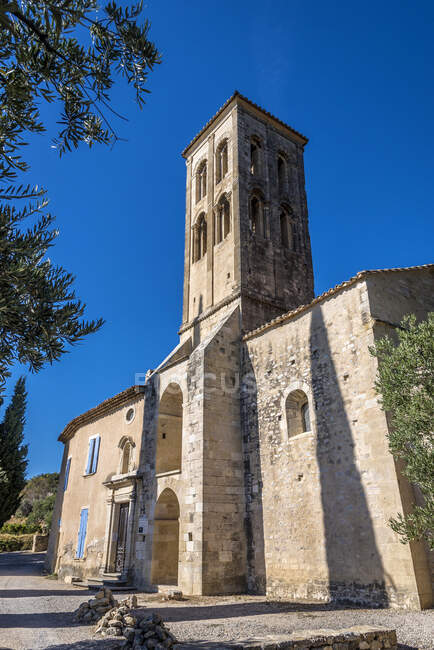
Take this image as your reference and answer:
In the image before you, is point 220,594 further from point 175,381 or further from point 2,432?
point 2,432

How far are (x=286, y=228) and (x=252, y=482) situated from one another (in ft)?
37.1

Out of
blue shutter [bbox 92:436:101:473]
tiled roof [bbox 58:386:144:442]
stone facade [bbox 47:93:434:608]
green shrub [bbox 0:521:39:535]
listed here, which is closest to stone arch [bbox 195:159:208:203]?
stone facade [bbox 47:93:434:608]

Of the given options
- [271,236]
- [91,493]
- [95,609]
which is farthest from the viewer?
[271,236]

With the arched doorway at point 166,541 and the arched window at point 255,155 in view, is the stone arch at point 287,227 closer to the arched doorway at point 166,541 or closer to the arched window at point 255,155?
the arched window at point 255,155

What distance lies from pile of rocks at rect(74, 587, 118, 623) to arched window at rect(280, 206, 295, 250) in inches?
563

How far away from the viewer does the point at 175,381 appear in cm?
1473

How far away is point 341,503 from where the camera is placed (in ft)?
31.4

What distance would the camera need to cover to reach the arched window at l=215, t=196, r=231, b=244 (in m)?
18.0

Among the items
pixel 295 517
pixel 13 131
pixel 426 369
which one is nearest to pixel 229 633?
pixel 295 517

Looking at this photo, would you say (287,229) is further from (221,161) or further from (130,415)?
(130,415)

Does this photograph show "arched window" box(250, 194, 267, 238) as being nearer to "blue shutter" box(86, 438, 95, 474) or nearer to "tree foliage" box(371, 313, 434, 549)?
"tree foliage" box(371, 313, 434, 549)

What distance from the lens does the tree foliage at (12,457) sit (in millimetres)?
17812

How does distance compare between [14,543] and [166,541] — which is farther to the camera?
[14,543]

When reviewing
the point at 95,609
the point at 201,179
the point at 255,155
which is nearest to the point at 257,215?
the point at 255,155
